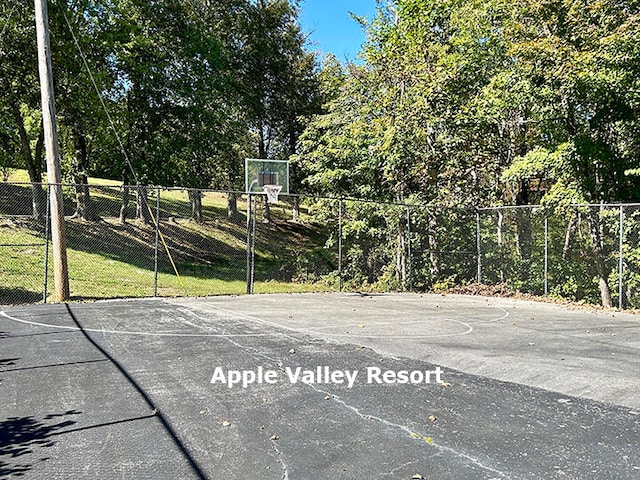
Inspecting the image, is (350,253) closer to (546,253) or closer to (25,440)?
(546,253)

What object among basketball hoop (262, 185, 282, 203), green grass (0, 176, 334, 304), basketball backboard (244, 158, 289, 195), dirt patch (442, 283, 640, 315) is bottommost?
dirt patch (442, 283, 640, 315)

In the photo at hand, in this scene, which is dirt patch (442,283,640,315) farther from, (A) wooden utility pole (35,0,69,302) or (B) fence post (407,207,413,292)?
(A) wooden utility pole (35,0,69,302)

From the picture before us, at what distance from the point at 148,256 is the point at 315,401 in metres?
→ 15.2

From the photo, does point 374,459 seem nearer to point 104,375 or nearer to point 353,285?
point 104,375

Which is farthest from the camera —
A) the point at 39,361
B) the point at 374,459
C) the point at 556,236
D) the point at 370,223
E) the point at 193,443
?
the point at 370,223

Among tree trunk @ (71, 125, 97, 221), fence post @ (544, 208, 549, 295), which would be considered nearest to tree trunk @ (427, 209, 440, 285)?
fence post @ (544, 208, 549, 295)

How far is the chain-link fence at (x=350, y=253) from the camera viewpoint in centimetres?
1234

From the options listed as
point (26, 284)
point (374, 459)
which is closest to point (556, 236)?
point (374, 459)

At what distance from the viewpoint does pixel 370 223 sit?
56.3ft

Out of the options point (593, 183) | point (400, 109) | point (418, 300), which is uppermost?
point (400, 109)

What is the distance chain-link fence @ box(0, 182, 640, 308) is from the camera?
486 inches

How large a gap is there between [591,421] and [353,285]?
1218 cm

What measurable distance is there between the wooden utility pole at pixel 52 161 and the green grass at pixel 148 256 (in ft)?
2.06

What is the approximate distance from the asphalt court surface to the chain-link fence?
4455 mm
